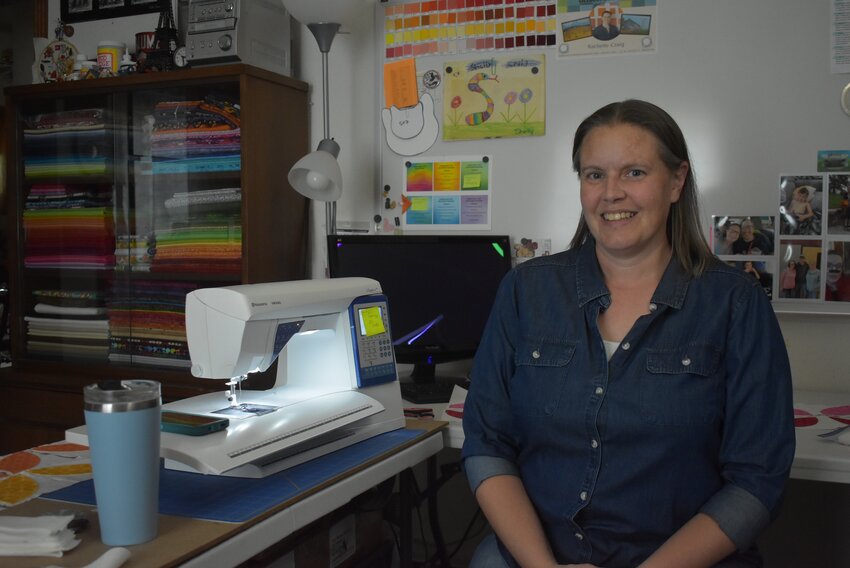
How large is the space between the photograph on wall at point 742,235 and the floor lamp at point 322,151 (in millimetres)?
1117

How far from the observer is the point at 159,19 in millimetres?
2900

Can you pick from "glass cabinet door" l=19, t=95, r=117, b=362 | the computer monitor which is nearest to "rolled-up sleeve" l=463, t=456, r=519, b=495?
the computer monitor

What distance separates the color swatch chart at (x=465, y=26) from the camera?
8.24 ft

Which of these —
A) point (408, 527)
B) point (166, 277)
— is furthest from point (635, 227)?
point (166, 277)

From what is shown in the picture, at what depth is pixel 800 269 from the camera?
227 cm

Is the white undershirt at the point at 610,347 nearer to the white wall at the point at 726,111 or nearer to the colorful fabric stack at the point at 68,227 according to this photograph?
the white wall at the point at 726,111

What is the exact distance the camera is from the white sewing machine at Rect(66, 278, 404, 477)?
1.38m

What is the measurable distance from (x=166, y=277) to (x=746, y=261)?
73.7 inches

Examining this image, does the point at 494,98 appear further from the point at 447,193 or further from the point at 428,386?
the point at 428,386

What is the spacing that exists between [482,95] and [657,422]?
1.47 meters

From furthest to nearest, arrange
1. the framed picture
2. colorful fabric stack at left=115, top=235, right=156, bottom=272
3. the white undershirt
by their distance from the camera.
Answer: the framed picture
colorful fabric stack at left=115, top=235, right=156, bottom=272
the white undershirt

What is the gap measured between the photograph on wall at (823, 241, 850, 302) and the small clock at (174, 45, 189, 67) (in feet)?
6.77

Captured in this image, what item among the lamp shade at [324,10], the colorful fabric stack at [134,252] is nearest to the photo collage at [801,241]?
the lamp shade at [324,10]

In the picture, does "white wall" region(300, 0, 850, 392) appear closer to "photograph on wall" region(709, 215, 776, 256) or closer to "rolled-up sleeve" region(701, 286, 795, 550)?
"photograph on wall" region(709, 215, 776, 256)
